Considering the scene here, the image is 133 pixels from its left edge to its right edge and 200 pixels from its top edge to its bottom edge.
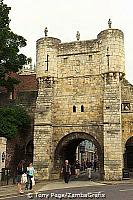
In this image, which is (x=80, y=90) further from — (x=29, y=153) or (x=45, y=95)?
(x=29, y=153)

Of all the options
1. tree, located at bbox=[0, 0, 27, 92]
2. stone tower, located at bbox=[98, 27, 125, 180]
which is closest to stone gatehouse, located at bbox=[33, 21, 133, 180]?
stone tower, located at bbox=[98, 27, 125, 180]

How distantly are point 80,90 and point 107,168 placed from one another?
5848 mm

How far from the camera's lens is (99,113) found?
2388 centimetres

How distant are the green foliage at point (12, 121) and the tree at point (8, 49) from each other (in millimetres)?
1951

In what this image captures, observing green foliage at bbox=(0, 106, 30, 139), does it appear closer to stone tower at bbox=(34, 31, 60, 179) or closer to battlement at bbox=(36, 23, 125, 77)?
stone tower at bbox=(34, 31, 60, 179)

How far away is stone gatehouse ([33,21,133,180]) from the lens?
22875 millimetres

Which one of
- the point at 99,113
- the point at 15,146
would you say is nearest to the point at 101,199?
the point at 99,113

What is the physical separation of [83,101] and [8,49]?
6383 mm

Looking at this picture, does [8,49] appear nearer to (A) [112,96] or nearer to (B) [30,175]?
(A) [112,96]

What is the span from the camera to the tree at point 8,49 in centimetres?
2406

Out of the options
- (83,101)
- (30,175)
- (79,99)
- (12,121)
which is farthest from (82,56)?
(30,175)

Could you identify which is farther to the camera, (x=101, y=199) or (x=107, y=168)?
(x=107, y=168)

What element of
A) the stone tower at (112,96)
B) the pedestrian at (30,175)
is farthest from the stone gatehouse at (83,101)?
the pedestrian at (30,175)

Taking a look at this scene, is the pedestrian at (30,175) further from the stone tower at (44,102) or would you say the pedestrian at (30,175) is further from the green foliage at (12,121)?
the green foliage at (12,121)
